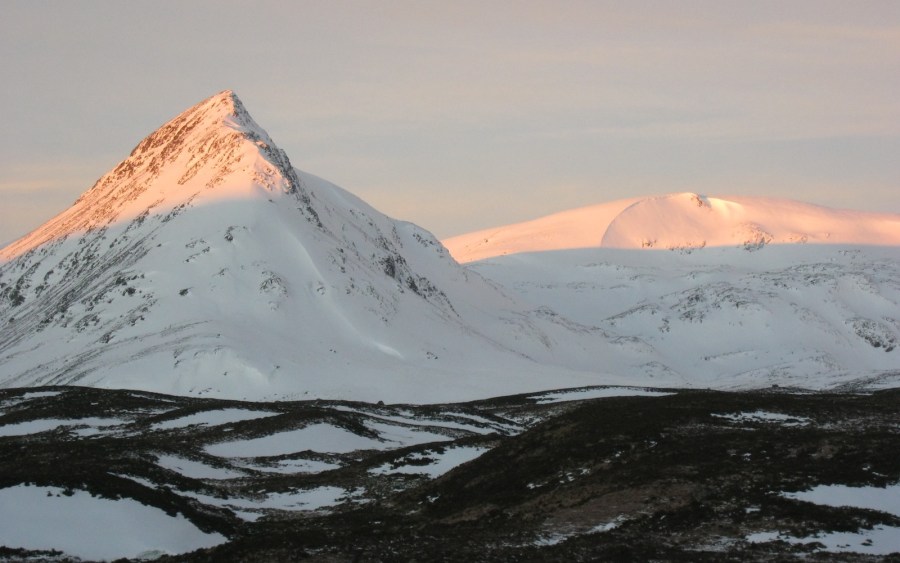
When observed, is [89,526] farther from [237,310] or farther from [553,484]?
[237,310]

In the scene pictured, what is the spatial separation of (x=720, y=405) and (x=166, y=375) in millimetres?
96299

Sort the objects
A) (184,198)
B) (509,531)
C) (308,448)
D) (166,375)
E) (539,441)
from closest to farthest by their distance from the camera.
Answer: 1. (509,531)
2. (539,441)
3. (308,448)
4. (166,375)
5. (184,198)

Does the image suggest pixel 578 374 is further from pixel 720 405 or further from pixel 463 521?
pixel 463 521

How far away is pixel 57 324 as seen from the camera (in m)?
163

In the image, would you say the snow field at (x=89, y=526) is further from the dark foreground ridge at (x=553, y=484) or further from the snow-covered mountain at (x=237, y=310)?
the snow-covered mountain at (x=237, y=310)

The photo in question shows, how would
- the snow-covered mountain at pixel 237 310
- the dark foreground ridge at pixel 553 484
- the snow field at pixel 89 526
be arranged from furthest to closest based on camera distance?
the snow-covered mountain at pixel 237 310 → the snow field at pixel 89 526 → the dark foreground ridge at pixel 553 484

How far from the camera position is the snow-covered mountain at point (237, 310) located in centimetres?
13875

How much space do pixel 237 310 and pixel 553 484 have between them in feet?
408

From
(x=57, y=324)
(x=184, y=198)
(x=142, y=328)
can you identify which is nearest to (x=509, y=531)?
(x=142, y=328)

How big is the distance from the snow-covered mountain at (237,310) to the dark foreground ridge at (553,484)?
71273 millimetres

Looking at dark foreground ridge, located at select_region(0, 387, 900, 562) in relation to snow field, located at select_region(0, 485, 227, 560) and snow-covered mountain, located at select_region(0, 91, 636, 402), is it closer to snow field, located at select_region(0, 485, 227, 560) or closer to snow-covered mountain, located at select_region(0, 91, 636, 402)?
snow field, located at select_region(0, 485, 227, 560)

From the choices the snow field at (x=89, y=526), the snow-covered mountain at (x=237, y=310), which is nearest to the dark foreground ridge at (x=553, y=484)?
the snow field at (x=89, y=526)

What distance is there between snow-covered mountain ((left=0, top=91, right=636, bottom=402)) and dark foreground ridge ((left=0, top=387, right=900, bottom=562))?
71.3 metres

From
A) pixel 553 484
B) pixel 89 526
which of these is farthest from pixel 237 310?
pixel 89 526
